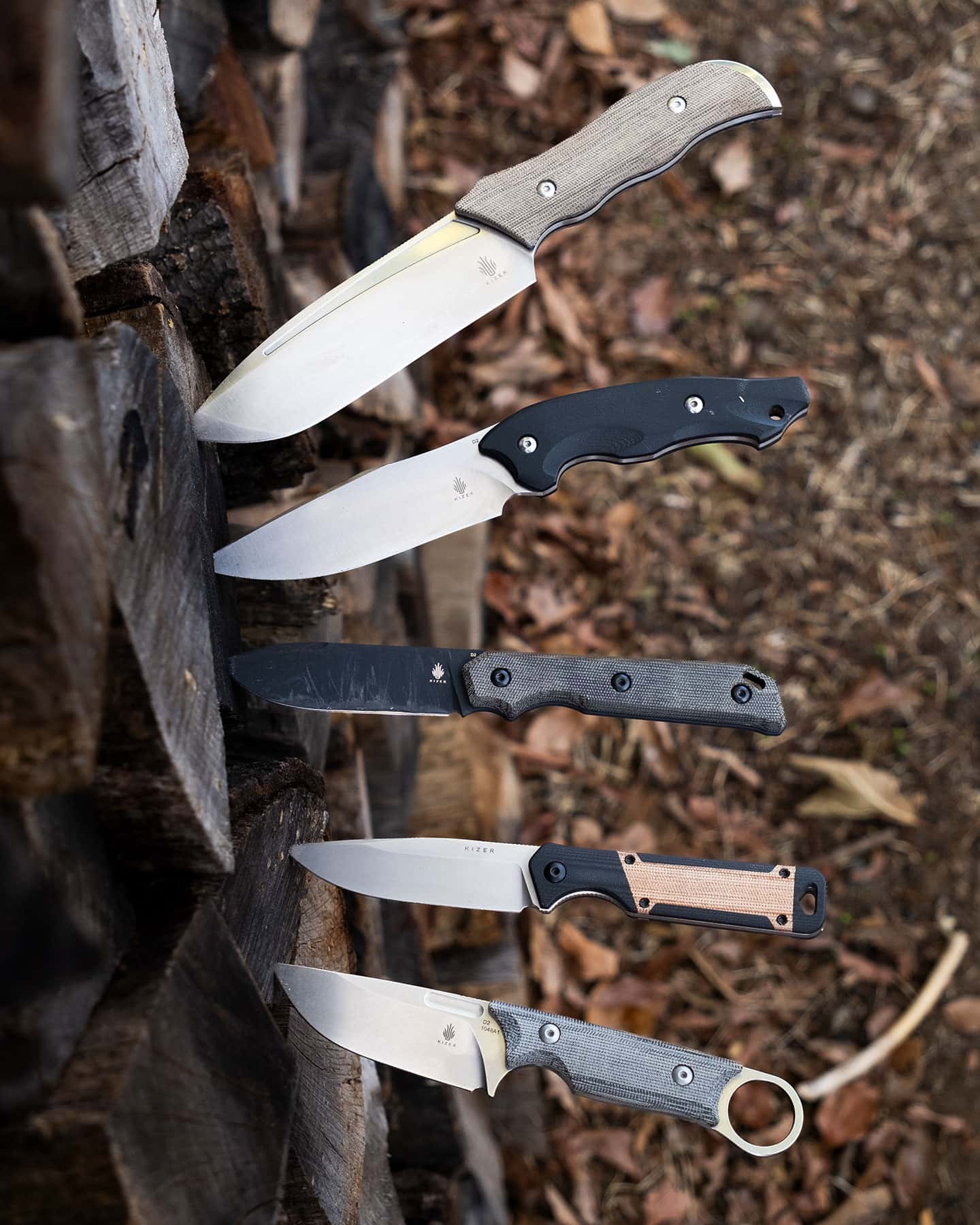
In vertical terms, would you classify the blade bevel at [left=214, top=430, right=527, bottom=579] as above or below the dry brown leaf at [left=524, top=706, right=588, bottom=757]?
above

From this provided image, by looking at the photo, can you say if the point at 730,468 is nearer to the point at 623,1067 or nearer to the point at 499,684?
the point at 499,684

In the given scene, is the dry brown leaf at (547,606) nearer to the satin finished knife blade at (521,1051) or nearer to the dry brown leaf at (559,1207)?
the dry brown leaf at (559,1207)

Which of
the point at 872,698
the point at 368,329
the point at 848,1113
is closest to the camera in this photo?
the point at 368,329

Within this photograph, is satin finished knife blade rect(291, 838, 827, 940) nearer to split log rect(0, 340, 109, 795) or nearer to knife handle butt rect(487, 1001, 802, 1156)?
knife handle butt rect(487, 1001, 802, 1156)

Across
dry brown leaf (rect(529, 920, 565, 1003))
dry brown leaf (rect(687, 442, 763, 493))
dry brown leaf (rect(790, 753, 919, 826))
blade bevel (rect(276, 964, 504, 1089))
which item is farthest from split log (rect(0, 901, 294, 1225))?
dry brown leaf (rect(687, 442, 763, 493))

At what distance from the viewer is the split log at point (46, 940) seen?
32.2 inches

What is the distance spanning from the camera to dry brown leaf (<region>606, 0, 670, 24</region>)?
3.50 meters

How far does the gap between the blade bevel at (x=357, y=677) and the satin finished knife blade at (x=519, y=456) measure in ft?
0.36

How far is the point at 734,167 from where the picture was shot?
11.2ft

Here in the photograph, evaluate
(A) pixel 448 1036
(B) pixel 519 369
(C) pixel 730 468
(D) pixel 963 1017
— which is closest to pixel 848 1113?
(D) pixel 963 1017

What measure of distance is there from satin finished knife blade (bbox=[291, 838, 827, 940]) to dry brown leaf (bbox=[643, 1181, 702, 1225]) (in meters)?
1.48

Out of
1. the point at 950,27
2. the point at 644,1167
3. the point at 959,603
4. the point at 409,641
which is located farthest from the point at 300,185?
the point at 950,27

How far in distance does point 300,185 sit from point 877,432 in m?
1.96

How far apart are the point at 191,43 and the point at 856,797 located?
2387 millimetres
